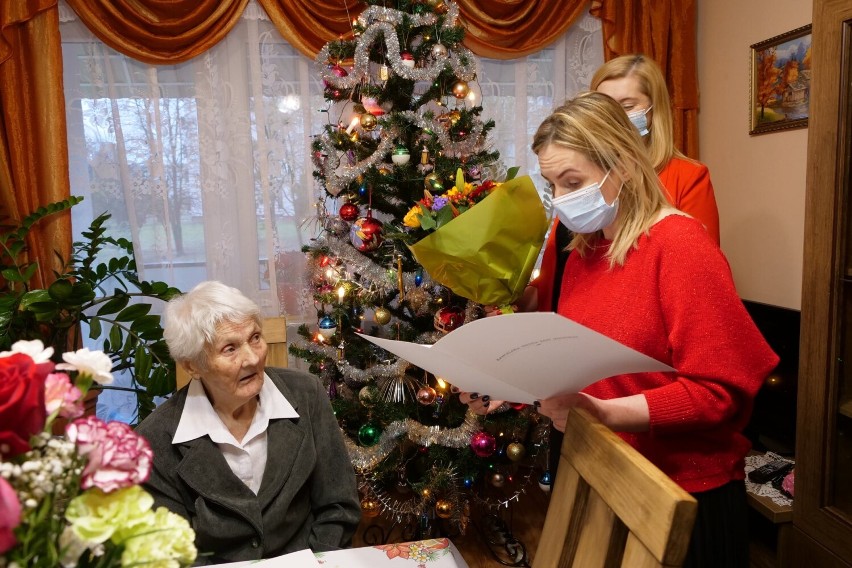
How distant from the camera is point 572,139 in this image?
1.20m

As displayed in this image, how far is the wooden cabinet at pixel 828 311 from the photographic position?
1.64 meters

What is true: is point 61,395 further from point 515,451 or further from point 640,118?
point 515,451

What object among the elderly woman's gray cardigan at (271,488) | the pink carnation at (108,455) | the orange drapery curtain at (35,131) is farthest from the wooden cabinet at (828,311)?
the orange drapery curtain at (35,131)

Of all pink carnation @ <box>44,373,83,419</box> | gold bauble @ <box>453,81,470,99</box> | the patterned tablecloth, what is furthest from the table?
pink carnation @ <box>44,373,83,419</box>

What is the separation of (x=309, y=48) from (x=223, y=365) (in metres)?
1.92

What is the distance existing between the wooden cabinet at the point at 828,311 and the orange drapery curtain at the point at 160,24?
2.31 metres

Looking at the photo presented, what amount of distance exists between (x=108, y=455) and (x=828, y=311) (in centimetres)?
172

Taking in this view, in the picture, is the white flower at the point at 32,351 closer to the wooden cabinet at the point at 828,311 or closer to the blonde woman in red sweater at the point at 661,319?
the blonde woman in red sweater at the point at 661,319

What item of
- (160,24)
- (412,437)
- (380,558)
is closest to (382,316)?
(412,437)

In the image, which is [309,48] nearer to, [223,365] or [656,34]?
[656,34]

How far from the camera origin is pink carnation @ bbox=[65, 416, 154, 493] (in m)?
0.62

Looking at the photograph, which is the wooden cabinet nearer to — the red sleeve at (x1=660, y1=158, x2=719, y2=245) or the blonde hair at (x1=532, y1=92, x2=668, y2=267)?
the red sleeve at (x1=660, y1=158, x2=719, y2=245)

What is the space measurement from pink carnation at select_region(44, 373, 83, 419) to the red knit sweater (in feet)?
2.73

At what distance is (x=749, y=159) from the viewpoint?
287 cm
